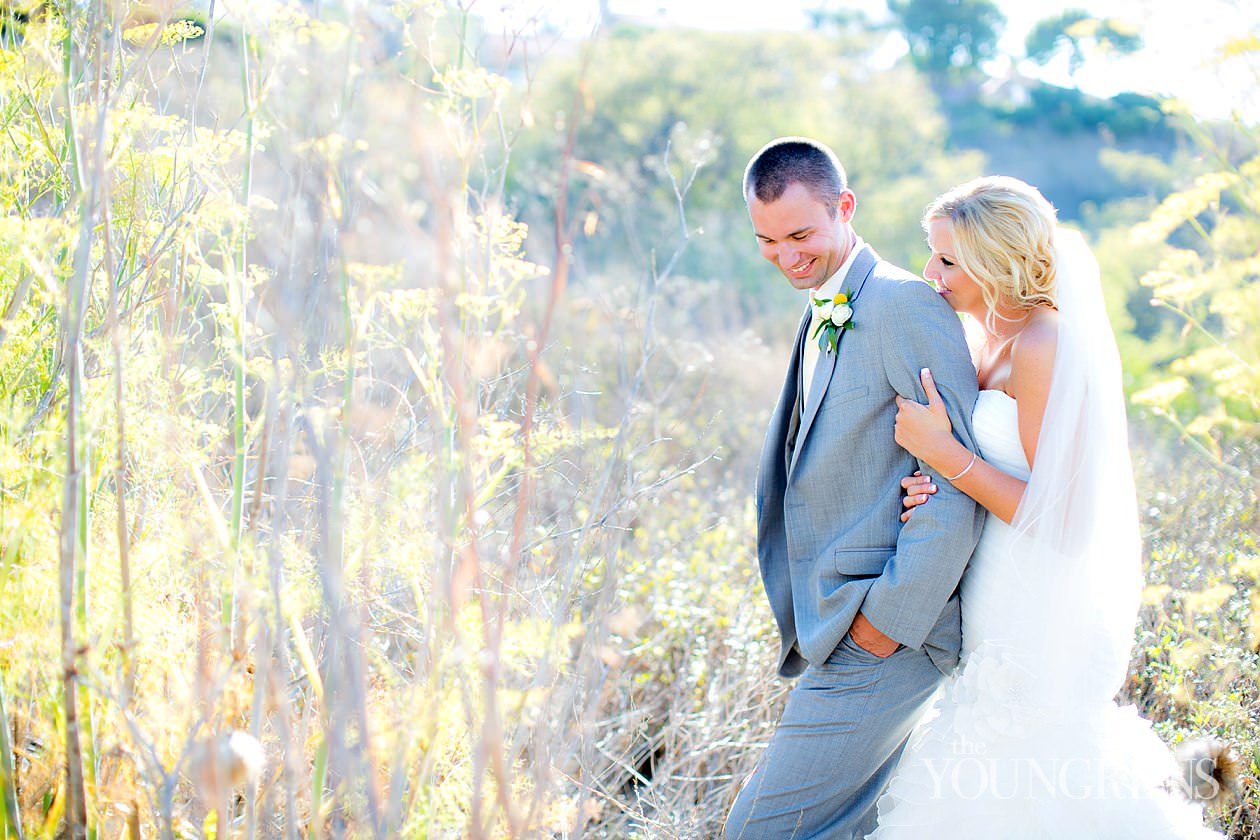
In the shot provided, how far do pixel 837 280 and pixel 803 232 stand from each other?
0.17 m

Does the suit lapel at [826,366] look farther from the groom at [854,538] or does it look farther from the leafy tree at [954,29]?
the leafy tree at [954,29]

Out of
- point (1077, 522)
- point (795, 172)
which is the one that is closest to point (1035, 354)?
point (1077, 522)

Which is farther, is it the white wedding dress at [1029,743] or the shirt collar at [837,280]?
the shirt collar at [837,280]

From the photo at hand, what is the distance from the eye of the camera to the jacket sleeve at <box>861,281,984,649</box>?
2.52m

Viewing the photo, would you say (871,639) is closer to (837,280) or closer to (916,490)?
(916,490)

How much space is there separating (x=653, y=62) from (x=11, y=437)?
61.9 ft

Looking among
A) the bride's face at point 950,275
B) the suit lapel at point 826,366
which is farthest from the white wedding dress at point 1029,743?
the suit lapel at point 826,366

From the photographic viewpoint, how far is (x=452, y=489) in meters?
2.04

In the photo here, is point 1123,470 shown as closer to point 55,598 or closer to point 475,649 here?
point 475,649

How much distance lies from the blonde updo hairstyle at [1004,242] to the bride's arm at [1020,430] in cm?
12

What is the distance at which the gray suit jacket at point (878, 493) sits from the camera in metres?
2.54

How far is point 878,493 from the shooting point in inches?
106

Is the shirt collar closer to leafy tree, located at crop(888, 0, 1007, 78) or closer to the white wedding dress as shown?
the white wedding dress

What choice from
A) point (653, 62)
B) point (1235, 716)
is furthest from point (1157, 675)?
point (653, 62)
